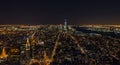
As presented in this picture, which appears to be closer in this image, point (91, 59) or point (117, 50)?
point (91, 59)

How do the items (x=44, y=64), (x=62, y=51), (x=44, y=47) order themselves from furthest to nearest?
(x=44, y=47), (x=62, y=51), (x=44, y=64)

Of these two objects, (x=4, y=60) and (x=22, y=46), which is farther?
(x=22, y=46)

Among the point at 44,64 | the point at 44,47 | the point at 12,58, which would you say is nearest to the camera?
the point at 44,64

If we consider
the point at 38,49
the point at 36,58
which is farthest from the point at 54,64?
the point at 38,49

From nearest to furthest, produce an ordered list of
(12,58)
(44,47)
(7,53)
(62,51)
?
(12,58)
(7,53)
(62,51)
(44,47)

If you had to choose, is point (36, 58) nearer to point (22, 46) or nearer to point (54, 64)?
point (54, 64)

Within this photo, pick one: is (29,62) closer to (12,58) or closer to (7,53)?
(12,58)

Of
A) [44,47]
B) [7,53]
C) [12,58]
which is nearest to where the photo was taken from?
[12,58]

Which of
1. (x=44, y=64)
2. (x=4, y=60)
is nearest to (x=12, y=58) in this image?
(x=4, y=60)
